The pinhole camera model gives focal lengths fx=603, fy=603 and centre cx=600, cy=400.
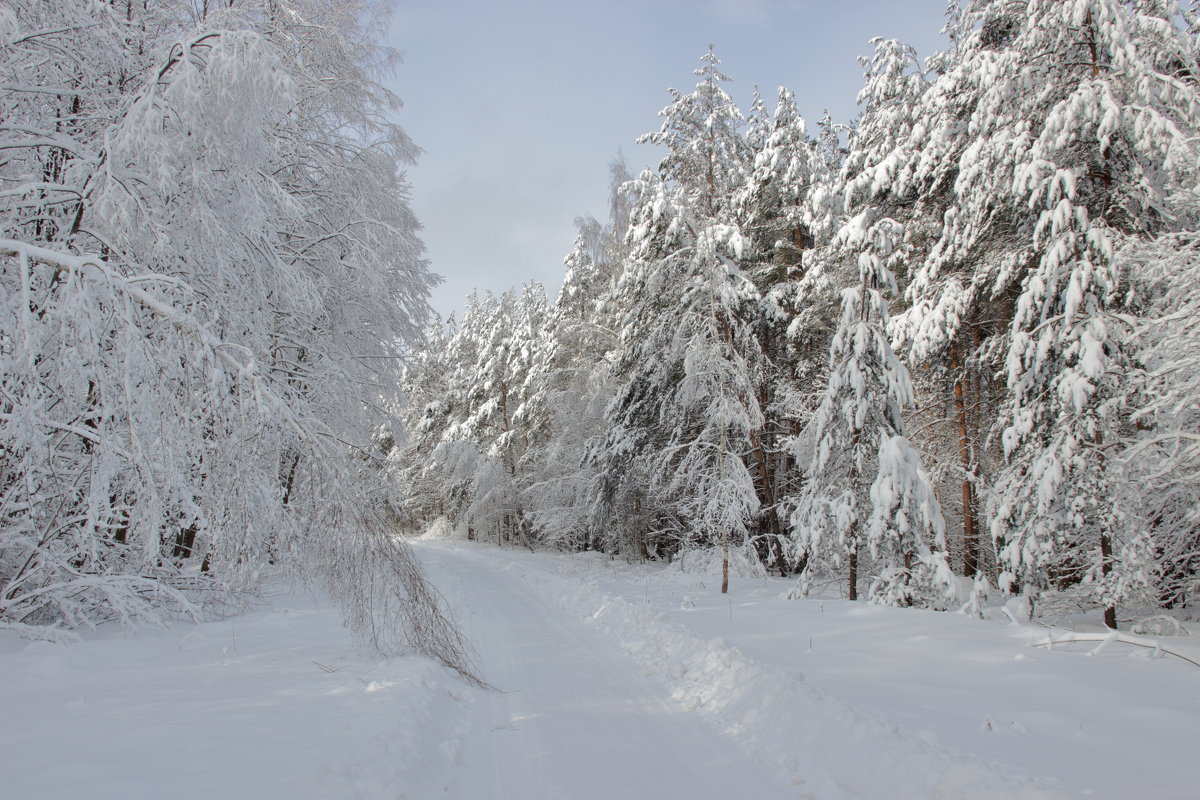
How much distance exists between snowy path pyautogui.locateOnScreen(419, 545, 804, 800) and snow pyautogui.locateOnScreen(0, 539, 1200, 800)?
0.02m

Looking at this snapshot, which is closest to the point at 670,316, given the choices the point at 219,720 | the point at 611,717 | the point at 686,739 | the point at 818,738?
the point at 611,717

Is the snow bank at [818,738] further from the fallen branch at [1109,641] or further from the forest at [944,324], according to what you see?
the forest at [944,324]

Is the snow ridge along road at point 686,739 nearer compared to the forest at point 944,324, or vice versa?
the snow ridge along road at point 686,739

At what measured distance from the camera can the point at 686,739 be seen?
190 inches

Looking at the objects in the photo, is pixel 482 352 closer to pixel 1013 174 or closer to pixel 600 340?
pixel 600 340

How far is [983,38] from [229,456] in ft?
47.2

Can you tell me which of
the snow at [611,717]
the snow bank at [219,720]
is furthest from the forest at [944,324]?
the snow bank at [219,720]

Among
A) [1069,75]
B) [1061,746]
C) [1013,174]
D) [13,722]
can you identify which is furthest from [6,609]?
[1069,75]

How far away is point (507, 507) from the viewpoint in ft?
103

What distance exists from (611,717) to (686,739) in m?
0.78

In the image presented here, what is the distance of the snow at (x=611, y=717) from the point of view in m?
3.64

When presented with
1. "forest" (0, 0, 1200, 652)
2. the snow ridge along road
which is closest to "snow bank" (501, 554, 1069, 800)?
the snow ridge along road

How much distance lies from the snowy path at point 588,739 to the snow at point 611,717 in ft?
0.07

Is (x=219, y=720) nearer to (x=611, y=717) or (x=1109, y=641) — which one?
(x=611, y=717)
